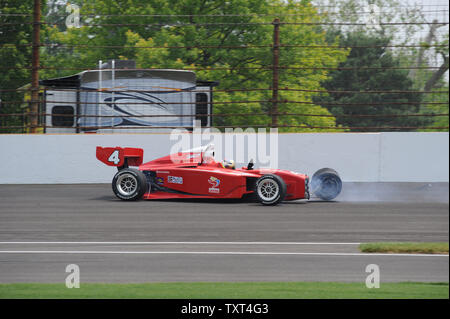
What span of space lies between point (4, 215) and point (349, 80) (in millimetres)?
33637

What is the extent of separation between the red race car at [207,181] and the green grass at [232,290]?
633cm

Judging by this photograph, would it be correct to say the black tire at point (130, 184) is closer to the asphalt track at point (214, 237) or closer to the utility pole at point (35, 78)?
the asphalt track at point (214, 237)

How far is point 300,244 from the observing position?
8.22m

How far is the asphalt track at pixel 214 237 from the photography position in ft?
21.4

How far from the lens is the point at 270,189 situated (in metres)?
12.1

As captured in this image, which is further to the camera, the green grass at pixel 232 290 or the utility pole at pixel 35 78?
the utility pole at pixel 35 78

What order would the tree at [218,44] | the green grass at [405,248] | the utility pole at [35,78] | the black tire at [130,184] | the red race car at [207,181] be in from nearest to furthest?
the green grass at [405,248] → the red race car at [207,181] → the black tire at [130,184] → the utility pole at [35,78] → the tree at [218,44]

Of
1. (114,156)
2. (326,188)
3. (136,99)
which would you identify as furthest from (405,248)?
(136,99)

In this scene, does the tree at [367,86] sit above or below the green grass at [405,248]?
above

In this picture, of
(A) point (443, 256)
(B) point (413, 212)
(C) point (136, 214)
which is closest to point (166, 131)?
(C) point (136, 214)

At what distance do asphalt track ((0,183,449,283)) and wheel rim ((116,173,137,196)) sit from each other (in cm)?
35

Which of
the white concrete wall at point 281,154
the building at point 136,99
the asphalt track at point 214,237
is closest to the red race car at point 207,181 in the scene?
the asphalt track at point 214,237

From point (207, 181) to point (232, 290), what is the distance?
705cm
